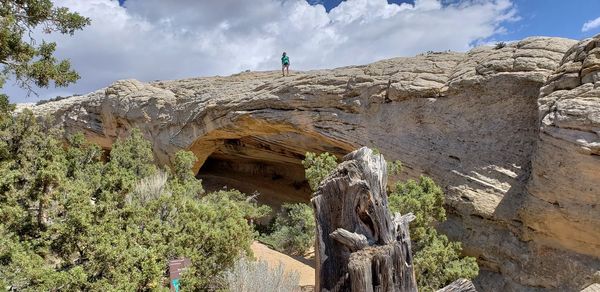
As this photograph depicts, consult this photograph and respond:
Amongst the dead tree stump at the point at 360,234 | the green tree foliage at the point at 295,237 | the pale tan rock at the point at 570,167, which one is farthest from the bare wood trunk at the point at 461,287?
the green tree foliage at the point at 295,237

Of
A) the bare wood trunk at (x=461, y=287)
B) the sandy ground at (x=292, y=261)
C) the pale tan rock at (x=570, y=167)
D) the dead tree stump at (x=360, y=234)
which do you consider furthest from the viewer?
the sandy ground at (x=292, y=261)

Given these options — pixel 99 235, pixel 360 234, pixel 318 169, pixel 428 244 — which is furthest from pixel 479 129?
pixel 99 235

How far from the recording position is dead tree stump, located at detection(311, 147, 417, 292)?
10.6 feet

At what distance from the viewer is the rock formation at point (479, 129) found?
8.02 metres

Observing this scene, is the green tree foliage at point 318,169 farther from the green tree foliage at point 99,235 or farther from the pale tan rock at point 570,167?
the pale tan rock at point 570,167

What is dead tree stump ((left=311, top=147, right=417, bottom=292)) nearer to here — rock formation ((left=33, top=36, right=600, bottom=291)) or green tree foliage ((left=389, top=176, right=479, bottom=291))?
green tree foliage ((left=389, top=176, right=479, bottom=291))

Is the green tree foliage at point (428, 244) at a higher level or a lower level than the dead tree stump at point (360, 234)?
lower

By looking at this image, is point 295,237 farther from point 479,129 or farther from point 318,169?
point 479,129

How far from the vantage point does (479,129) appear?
10414mm

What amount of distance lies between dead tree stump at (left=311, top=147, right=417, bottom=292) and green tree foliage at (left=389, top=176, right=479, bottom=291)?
15.0 ft

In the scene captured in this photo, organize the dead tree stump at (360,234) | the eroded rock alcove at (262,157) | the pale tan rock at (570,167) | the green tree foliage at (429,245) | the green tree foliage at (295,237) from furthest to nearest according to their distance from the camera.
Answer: the eroded rock alcove at (262,157)
the green tree foliage at (295,237)
the green tree foliage at (429,245)
the pale tan rock at (570,167)
the dead tree stump at (360,234)

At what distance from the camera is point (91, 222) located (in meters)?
5.29

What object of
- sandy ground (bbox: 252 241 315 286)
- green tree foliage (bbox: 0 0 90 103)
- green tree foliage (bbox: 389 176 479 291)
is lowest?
sandy ground (bbox: 252 241 315 286)

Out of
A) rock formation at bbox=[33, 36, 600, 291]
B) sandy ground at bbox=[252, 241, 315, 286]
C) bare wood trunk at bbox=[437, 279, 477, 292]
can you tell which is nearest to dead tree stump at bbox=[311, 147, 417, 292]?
bare wood trunk at bbox=[437, 279, 477, 292]
